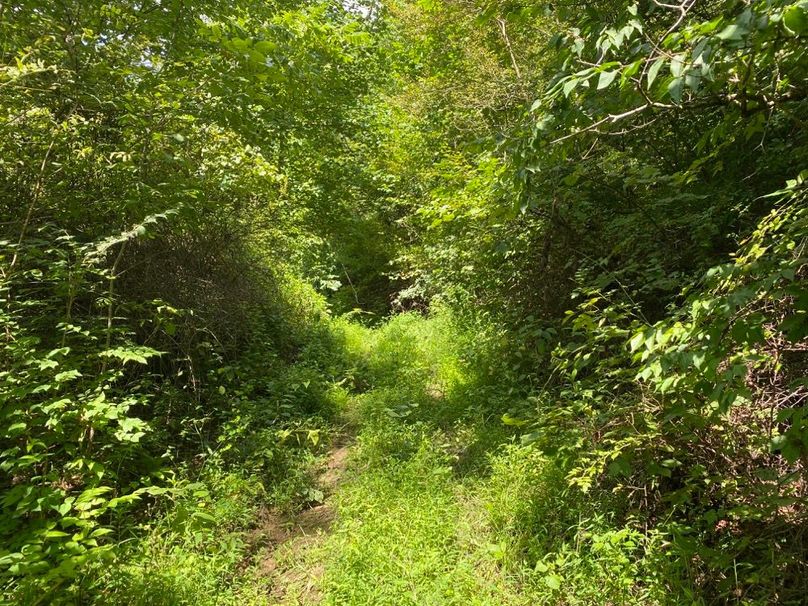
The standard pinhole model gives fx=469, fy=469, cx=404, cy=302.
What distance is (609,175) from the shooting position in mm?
4094

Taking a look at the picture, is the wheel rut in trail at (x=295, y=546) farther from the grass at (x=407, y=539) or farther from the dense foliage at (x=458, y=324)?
the dense foliage at (x=458, y=324)

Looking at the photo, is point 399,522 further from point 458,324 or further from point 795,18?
point 458,324

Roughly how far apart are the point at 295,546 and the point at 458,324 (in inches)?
171

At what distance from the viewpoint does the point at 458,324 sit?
738 cm

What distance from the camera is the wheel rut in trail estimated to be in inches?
128

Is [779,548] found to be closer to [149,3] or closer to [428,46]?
[149,3]

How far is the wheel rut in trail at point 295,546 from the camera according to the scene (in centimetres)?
325

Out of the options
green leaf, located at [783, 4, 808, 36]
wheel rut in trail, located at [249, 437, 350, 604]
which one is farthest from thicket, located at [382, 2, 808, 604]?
wheel rut in trail, located at [249, 437, 350, 604]

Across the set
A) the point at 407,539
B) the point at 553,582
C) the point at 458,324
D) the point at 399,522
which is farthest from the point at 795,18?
the point at 458,324

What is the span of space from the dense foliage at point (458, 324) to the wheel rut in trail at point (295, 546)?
0.15 m

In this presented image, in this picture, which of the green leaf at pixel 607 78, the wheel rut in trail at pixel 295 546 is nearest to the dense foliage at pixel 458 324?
the green leaf at pixel 607 78

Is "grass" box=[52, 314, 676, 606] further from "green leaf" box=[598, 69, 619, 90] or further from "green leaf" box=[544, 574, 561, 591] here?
"green leaf" box=[598, 69, 619, 90]

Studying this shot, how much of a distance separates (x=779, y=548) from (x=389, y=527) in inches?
93.7

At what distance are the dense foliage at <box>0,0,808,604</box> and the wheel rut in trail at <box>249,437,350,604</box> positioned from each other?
15 cm
